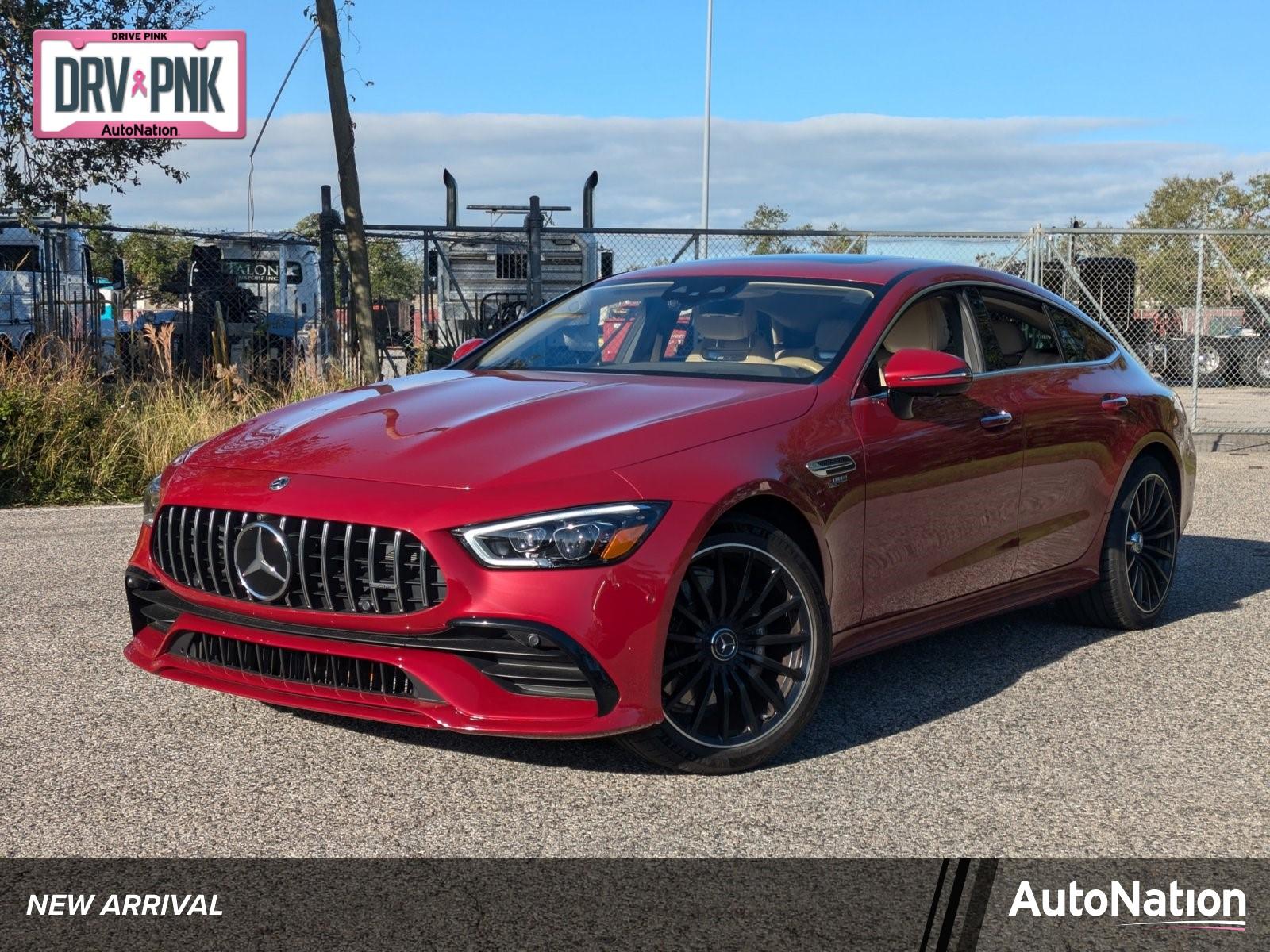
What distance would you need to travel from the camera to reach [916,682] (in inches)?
223

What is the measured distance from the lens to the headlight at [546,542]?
4.05 meters

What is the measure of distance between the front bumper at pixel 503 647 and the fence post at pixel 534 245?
10409 mm

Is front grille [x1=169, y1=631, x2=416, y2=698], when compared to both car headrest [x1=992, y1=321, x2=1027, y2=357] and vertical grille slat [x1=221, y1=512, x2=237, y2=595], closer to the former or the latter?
vertical grille slat [x1=221, y1=512, x2=237, y2=595]

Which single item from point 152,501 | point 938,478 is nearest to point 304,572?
point 152,501

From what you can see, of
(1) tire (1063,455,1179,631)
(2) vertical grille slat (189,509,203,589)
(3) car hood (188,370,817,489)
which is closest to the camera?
(3) car hood (188,370,817,489)

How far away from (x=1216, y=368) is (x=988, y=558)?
21818 millimetres

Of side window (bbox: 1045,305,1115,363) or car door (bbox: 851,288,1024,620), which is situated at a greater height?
side window (bbox: 1045,305,1115,363)

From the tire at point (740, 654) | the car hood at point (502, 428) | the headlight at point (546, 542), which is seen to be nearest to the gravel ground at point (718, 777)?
the tire at point (740, 654)

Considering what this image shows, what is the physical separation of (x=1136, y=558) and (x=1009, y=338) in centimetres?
127

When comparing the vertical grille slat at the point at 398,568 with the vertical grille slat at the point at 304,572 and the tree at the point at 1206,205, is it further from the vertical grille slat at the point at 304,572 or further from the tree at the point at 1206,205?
the tree at the point at 1206,205

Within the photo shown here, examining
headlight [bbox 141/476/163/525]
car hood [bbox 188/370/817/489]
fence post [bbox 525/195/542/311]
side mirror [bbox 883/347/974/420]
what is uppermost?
fence post [bbox 525/195/542/311]

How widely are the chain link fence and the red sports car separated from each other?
666cm

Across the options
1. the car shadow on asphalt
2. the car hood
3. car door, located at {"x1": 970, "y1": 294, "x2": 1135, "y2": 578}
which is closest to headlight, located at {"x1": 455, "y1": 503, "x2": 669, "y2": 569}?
the car hood

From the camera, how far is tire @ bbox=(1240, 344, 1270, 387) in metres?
26.5
